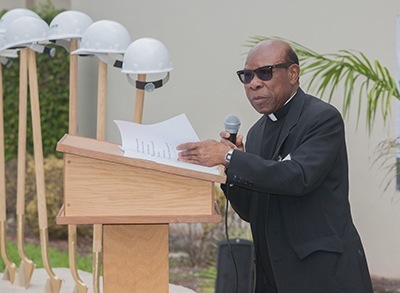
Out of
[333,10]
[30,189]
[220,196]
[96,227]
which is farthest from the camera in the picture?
[30,189]

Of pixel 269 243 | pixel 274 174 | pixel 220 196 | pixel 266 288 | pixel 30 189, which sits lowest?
pixel 30 189

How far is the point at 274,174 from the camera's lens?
3688 mm

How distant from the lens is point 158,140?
381 centimetres

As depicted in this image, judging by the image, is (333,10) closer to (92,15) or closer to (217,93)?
(217,93)

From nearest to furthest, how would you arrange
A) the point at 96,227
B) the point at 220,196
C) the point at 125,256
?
the point at 125,256
the point at 96,227
the point at 220,196

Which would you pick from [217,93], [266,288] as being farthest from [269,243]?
[217,93]

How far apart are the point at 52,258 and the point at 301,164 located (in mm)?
6768

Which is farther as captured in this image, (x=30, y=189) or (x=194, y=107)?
(x=30, y=189)

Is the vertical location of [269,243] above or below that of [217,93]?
above

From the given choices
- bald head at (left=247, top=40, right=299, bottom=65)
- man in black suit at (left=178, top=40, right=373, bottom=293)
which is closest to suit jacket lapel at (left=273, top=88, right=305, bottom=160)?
man in black suit at (left=178, top=40, right=373, bottom=293)

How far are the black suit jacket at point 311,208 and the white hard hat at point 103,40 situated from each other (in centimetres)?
216

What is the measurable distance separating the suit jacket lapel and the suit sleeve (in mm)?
75

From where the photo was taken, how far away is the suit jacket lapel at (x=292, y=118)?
12.9ft

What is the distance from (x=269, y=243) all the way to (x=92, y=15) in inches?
314
